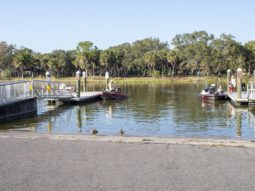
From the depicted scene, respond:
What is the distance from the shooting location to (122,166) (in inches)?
328

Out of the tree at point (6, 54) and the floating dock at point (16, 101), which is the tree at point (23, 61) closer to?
the tree at point (6, 54)

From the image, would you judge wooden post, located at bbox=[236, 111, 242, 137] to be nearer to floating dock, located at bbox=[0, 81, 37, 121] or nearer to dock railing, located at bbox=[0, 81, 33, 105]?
floating dock, located at bbox=[0, 81, 37, 121]

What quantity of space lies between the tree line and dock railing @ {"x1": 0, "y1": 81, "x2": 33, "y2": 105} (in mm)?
82347

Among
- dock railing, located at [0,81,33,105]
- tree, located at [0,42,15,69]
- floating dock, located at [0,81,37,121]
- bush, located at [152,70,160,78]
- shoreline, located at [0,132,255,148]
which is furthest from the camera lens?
tree, located at [0,42,15,69]

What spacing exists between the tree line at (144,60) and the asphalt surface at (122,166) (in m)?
99.0

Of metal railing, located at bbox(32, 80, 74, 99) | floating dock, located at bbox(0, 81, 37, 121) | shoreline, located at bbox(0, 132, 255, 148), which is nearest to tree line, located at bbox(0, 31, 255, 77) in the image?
metal railing, located at bbox(32, 80, 74, 99)

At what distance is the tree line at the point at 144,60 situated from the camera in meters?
108

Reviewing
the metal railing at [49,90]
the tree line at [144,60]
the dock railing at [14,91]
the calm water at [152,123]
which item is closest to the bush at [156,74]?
the tree line at [144,60]

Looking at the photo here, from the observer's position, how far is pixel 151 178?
24.6 ft

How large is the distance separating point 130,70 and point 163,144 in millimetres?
119590

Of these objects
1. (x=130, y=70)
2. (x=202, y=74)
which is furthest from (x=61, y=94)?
(x=130, y=70)

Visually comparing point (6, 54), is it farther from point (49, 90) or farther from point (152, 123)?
point (152, 123)

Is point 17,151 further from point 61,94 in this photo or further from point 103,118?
point 61,94

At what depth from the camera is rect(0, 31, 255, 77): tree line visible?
108 m
